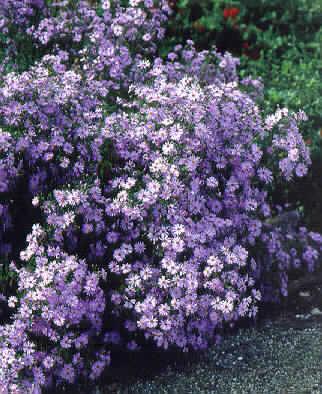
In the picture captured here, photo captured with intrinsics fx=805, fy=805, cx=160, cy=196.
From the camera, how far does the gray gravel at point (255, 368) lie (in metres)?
4.34

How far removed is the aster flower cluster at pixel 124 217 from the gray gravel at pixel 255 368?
155mm

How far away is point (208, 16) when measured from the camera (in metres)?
8.04

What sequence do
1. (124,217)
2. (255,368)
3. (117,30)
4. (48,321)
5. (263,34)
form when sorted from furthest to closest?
(263,34) → (117,30) → (255,368) → (124,217) → (48,321)

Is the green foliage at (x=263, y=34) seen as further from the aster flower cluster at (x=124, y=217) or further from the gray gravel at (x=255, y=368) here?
the gray gravel at (x=255, y=368)

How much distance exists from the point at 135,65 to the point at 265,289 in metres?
1.76

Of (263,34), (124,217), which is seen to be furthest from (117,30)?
(263,34)

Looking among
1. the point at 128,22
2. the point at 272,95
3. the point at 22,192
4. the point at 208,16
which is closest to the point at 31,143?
the point at 22,192

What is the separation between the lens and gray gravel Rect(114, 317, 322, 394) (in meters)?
4.34

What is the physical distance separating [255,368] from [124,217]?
1135mm

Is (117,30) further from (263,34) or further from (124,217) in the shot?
(263,34)

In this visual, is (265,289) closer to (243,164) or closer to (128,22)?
(243,164)

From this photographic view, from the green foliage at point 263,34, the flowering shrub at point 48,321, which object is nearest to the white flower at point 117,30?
the green foliage at point 263,34

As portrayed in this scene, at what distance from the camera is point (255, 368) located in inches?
178

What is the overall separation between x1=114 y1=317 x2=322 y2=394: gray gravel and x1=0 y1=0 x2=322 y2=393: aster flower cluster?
0.51 ft
